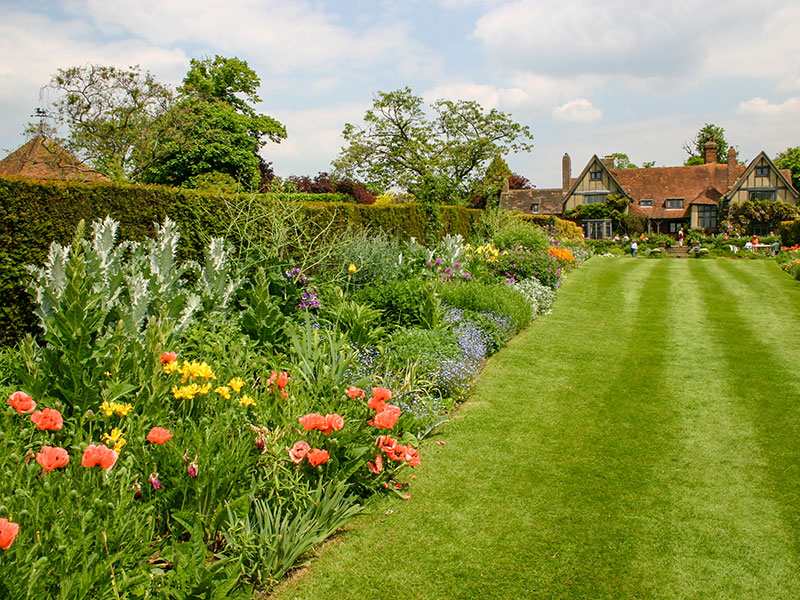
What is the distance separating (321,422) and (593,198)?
48.9 meters

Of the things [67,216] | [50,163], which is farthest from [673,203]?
[67,216]

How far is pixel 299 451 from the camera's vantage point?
Answer: 332 cm

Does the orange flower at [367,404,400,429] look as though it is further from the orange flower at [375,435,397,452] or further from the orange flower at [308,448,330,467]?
the orange flower at [308,448,330,467]

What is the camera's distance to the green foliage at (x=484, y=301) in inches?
346

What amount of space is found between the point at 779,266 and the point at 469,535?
21.6 m

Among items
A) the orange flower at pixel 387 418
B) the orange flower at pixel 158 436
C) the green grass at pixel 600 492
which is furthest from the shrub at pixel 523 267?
the orange flower at pixel 158 436

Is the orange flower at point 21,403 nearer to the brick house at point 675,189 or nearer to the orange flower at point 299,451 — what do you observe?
the orange flower at point 299,451

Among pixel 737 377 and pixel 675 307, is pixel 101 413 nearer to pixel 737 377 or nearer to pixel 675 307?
pixel 737 377

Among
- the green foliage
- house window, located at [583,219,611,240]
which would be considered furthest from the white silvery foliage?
house window, located at [583,219,611,240]

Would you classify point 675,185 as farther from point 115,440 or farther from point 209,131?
point 115,440

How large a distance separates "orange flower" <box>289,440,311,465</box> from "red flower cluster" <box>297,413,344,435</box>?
95 mm

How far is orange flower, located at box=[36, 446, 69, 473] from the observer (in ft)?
7.47

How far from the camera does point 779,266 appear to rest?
810 inches

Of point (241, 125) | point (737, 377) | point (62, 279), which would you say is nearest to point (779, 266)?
point (737, 377)
